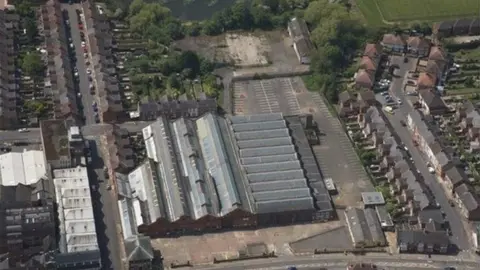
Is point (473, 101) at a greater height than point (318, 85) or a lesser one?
lesser

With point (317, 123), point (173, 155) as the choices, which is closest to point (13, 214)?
point (173, 155)

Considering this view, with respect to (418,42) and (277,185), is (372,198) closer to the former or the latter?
(277,185)

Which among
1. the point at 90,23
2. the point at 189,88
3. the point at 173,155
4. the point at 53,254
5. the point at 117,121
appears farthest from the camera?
the point at 90,23

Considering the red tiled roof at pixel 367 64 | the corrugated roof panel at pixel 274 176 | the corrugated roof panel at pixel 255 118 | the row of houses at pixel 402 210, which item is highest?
the red tiled roof at pixel 367 64

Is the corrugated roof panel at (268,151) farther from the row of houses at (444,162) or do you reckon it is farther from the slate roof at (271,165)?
the row of houses at (444,162)

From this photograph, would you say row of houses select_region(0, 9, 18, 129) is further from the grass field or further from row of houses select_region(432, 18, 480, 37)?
row of houses select_region(432, 18, 480, 37)

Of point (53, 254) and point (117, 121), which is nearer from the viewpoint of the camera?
point (53, 254)

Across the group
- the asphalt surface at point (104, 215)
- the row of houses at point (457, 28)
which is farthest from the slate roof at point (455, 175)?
the asphalt surface at point (104, 215)

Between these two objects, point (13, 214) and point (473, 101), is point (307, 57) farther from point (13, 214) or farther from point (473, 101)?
point (13, 214)

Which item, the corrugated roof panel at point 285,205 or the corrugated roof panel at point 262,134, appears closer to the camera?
the corrugated roof panel at point 285,205
